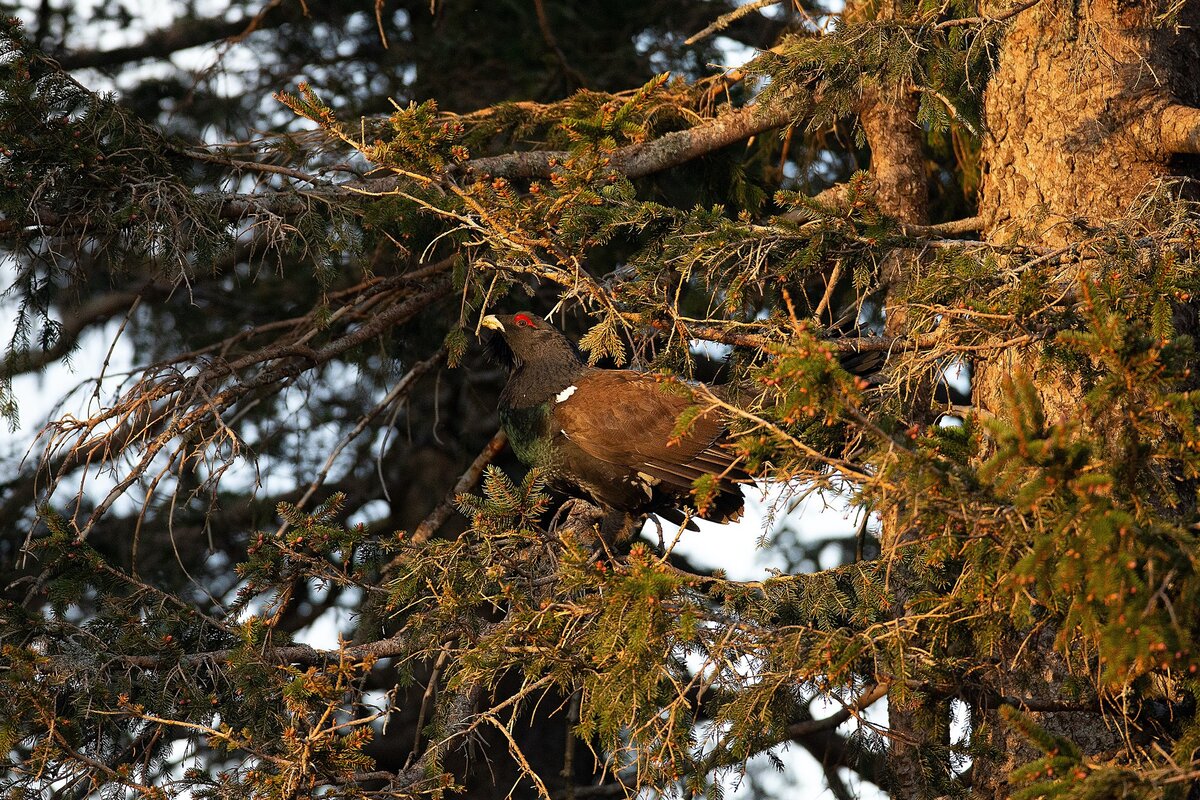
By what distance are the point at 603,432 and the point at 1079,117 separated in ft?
8.11

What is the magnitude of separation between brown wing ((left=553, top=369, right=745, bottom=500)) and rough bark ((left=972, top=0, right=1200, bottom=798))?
1.23m

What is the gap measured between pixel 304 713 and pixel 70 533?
149cm

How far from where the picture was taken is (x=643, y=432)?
5.10 metres

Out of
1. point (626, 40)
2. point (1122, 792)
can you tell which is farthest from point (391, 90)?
point (1122, 792)

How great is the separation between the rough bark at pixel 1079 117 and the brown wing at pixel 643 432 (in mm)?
1232

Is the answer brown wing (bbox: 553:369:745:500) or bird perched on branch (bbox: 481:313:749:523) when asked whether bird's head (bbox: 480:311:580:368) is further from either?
brown wing (bbox: 553:369:745:500)

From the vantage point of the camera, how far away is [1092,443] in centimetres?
274

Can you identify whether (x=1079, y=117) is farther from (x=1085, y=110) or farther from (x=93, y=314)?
(x=93, y=314)

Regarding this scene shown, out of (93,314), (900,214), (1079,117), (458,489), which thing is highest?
(93,314)

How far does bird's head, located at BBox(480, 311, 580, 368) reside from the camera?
219 inches

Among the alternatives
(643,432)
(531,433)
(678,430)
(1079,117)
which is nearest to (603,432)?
(643,432)

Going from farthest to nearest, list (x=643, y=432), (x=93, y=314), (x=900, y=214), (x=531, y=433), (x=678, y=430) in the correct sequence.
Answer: (x=93, y=314) → (x=531, y=433) → (x=900, y=214) → (x=643, y=432) → (x=678, y=430)

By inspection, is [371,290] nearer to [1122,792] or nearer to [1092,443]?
[1092,443]

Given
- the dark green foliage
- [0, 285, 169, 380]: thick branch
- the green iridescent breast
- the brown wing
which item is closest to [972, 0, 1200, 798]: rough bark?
the dark green foliage
